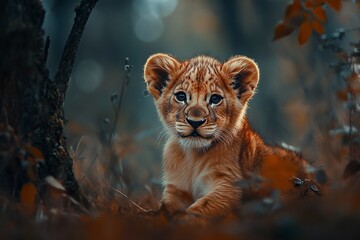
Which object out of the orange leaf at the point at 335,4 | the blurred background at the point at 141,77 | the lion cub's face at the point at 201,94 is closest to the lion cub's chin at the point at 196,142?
the lion cub's face at the point at 201,94

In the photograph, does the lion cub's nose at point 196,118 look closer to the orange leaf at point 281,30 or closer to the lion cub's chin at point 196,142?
the lion cub's chin at point 196,142

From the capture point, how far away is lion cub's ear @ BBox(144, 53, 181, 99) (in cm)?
652

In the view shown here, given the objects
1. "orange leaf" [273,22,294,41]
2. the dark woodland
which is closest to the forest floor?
the dark woodland

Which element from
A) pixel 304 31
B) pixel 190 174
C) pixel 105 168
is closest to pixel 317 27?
pixel 304 31

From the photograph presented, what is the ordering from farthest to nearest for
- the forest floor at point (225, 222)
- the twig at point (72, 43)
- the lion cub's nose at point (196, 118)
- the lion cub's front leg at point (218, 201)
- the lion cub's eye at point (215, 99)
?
the lion cub's eye at point (215, 99) → the lion cub's nose at point (196, 118) → the lion cub's front leg at point (218, 201) → the twig at point (72, 43) → the forest floor at point (225, 222)

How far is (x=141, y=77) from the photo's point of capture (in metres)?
32.9

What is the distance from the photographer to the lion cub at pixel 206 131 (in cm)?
593

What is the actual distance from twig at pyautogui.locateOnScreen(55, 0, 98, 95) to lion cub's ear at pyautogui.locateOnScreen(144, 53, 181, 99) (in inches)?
54.2

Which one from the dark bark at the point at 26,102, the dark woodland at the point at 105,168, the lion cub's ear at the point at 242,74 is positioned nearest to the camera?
the dark woodland at the point at 105,168

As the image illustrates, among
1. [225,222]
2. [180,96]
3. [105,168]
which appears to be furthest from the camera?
[105,168]

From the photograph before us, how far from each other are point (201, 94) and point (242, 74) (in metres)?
0.57

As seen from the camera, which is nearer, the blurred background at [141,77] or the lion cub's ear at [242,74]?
the lion cub's ear at [242,74]

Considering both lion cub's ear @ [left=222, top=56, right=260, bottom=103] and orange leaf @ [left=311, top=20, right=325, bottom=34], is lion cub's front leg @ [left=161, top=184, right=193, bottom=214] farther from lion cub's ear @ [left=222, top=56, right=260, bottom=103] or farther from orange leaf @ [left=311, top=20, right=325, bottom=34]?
orange leaf @ [left=311, top=20, right=325, bottom=34]

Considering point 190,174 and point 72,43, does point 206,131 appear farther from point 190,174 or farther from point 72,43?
point 72,43
